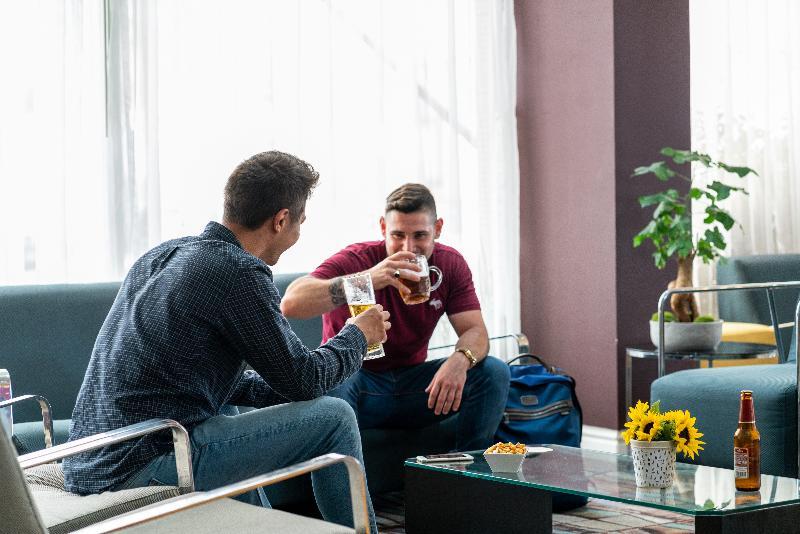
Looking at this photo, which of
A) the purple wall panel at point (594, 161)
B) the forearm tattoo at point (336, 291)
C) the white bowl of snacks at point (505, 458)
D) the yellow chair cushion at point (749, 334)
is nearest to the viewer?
the white bowl of snacks at point (505, 458)

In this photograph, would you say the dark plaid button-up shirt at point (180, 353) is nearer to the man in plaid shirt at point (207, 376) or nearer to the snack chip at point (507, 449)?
the man in plaid shirt at point (207, 376)

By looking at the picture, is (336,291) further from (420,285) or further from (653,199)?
(653,199)

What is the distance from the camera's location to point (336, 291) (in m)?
3.19

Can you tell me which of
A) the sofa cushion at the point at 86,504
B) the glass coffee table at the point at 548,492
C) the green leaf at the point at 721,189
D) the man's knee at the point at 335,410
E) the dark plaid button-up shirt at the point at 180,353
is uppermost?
the green leaf at the point at 721,189

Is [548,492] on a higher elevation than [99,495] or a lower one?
lower

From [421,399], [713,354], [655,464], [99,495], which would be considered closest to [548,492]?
[655,464]

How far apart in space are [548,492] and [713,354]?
1.54m

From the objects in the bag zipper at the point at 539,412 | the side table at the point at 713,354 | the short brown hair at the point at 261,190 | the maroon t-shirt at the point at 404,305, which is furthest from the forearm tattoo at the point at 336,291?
the side table at the point at 713,354

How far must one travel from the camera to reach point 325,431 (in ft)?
7.52

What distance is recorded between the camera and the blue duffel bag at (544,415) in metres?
3.44

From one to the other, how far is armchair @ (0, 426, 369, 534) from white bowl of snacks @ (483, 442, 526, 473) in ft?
2.55

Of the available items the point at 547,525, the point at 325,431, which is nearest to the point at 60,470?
the point at 325,431

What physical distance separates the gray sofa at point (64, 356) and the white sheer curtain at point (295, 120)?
315 mm

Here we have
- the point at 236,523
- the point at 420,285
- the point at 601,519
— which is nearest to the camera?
the point at 236,523
